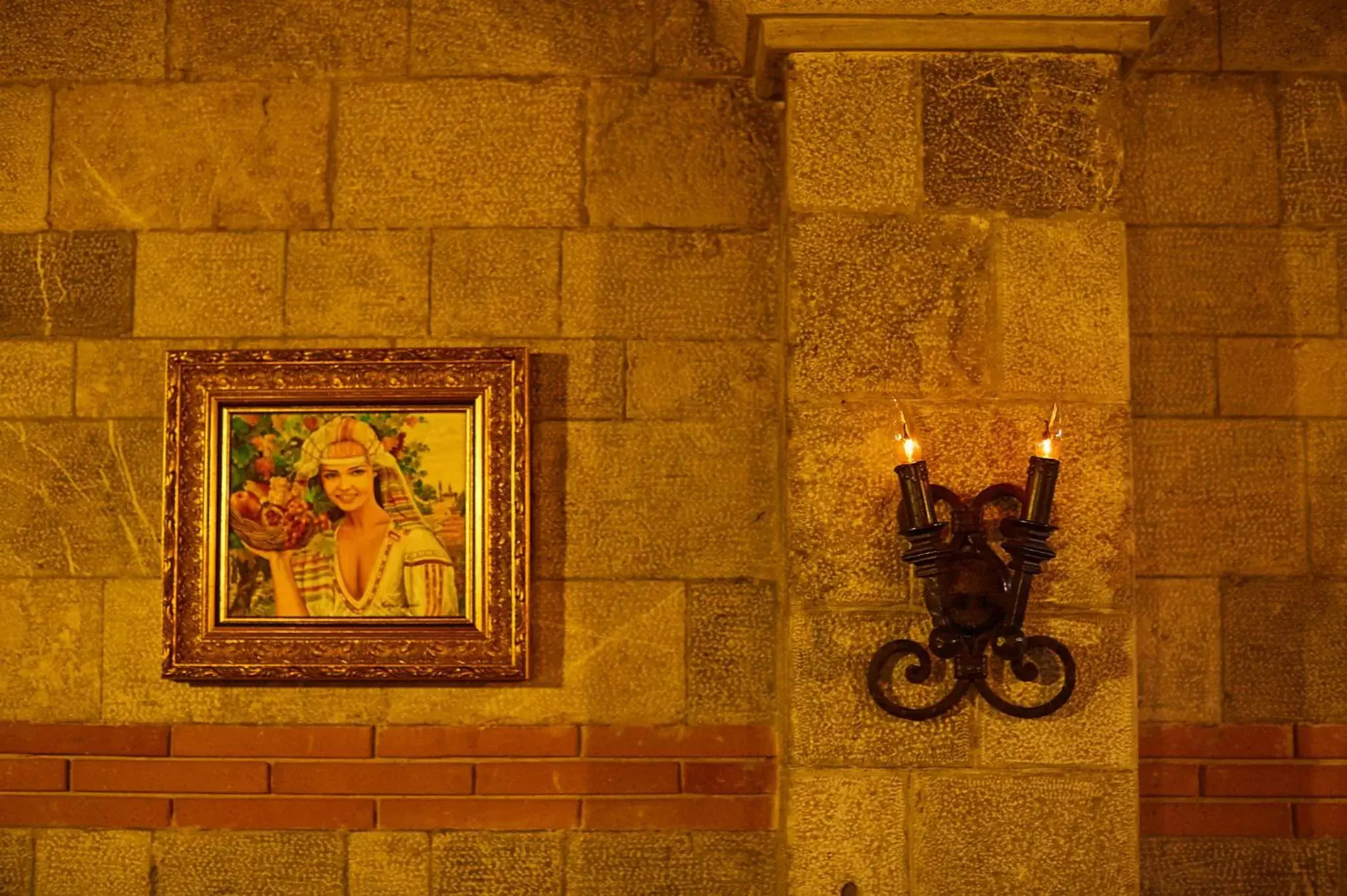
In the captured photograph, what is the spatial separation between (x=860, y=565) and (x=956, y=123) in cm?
98

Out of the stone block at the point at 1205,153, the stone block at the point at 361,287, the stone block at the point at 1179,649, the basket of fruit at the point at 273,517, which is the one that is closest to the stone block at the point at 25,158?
the stone block at the point at 361,287

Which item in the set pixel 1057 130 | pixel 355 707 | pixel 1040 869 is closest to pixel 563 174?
pixel 1057 130

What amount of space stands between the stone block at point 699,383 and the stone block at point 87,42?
1.40 m

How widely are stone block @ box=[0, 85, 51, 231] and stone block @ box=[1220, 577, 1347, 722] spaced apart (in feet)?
9.89

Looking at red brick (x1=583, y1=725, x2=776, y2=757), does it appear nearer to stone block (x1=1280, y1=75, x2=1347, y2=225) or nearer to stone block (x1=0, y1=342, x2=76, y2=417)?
stone block (x1=0, y1=342, x2=76, y2=417)

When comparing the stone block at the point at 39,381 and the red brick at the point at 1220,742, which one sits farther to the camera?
the stone block at the point at 39,381

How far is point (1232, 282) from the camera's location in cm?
259

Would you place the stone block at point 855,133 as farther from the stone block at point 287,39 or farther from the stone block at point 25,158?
the stone block at point 25,158

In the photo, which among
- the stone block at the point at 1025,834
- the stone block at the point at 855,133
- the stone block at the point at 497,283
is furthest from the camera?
the stone block at the point at 497,283

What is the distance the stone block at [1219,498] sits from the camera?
2.54m

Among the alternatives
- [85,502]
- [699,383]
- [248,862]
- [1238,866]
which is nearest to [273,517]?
[85,502]

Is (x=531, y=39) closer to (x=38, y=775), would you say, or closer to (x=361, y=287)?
(x=361, y=287)

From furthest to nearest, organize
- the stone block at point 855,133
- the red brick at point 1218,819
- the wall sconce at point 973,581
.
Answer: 1. the red brick at point 1218,819
2. the stone block at point 855,133
3. the wall sconce at point 973,581

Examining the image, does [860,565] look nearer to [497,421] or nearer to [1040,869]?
[1040,869]
